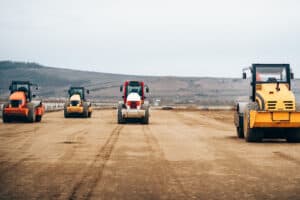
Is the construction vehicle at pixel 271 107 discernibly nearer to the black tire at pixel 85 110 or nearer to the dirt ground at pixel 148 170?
the dirt ground at pixel 148 170

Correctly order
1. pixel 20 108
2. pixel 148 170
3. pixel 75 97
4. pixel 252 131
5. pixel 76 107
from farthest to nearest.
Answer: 1. pixel 75 97
2. pixel 76 107
3. pixel 20 108
4. pixel 252 131
5. pixel 148 170

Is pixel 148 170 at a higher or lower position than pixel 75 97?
lower

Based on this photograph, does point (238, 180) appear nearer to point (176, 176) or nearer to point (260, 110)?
point (176, 176)

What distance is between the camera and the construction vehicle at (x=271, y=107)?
20594 mm

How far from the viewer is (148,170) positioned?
13.2 m

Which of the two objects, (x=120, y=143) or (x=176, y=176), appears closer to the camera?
(x=176, y=176)

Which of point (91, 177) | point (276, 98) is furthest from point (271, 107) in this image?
point (91, 177)

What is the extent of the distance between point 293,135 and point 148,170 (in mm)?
9451

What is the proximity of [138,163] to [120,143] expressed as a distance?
5.99 meters

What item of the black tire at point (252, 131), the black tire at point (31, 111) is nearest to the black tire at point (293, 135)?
the black tire at point (252, 131)

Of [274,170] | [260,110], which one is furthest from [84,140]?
[274,170]

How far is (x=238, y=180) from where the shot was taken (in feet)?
38.5

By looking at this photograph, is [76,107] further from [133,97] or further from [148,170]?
[148,170]

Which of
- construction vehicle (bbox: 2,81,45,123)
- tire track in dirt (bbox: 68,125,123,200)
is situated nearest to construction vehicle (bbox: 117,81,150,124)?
construction vehicle (bbox: 2,81,45,123)
